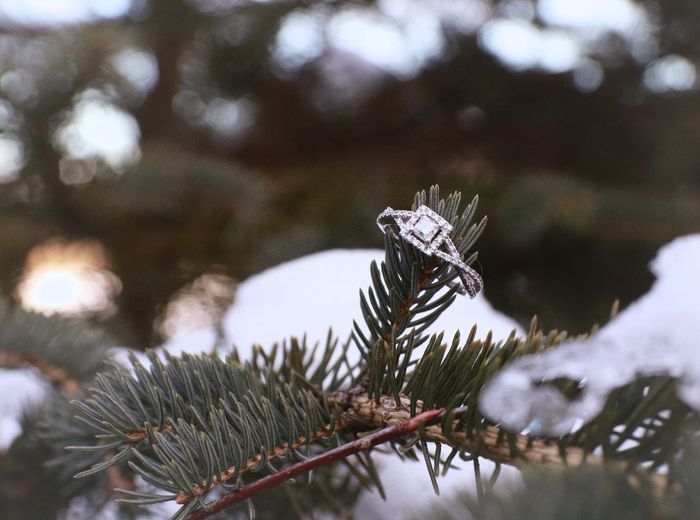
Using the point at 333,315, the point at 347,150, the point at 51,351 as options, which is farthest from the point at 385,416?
the point at 347,150

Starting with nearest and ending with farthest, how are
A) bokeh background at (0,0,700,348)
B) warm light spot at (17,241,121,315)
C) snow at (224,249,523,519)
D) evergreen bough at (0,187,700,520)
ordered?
1. evergreen bough at (0,187,700,520)
2. snow at (224,249,523,519)
3. bokeh background at (0,0,700,348)
4. warm light spot at (17,241,121,315)

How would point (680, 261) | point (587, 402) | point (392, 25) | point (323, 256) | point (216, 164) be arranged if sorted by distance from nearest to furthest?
1. point (587, 402)
2. point (680, 261)
3. point (323, 256)
4. point (216, 164)
5. point (392, 25)

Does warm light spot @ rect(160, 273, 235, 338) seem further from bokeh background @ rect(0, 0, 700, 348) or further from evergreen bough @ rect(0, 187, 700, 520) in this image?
evergreen bough @ rect(0, 187, 700, 520)

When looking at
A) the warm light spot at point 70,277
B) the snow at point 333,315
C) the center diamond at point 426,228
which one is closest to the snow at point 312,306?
the snow at point 333,315

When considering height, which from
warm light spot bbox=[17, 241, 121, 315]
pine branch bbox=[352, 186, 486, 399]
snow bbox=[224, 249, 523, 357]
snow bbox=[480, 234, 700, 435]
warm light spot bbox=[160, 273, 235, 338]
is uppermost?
warm light spot bbox=[17, 241, 121, 315]

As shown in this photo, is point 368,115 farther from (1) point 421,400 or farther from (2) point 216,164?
(1) point 421,400

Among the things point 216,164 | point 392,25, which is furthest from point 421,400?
point 392,25

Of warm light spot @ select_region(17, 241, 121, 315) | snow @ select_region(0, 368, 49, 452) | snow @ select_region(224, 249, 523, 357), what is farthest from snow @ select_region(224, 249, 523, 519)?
warm light spot @ select_region(17, 241, 121, 315)

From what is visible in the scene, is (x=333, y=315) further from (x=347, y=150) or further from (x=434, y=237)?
(x=347, y=150)
